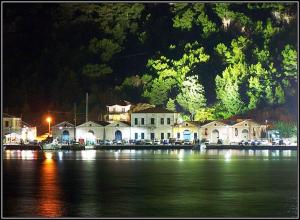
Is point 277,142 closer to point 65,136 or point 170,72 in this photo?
point 65,136

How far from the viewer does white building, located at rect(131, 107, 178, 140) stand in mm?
71125

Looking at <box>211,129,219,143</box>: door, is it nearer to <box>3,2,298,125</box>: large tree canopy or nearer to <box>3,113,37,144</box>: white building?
<box>3,2,298,125</box>: large tree canopy

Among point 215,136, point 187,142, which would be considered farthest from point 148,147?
point 215,136

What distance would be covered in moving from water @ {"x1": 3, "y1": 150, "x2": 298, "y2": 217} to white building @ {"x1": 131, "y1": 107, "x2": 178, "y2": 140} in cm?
2874

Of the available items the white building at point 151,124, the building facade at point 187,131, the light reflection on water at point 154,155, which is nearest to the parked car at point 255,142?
the building facade at point 187,131

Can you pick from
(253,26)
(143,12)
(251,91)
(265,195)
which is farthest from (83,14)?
(265,195)

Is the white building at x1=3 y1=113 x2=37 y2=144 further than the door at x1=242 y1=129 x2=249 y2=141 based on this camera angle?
Yes

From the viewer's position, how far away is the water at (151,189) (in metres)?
22.9

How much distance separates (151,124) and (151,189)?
42.4 m

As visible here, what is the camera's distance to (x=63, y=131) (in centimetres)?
7031

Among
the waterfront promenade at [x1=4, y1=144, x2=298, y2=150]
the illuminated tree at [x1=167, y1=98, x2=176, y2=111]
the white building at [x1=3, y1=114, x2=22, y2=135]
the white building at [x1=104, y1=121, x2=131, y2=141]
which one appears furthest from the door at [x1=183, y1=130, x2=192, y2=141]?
the white building at [x1=3, y1=114, x2=22, y2=135]

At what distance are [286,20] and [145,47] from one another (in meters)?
16.7

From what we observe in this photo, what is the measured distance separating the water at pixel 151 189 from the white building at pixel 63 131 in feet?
91.0

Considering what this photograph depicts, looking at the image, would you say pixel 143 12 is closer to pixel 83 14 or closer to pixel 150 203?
pixel 83 14
